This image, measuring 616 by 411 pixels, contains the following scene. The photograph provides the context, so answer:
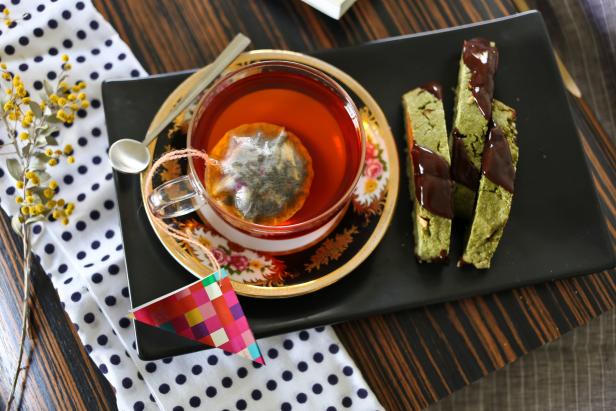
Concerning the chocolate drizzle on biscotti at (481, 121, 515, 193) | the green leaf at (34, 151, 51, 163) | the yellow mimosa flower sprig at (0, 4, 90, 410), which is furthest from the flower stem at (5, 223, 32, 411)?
the chocolate drizzle on biscotti at (481, 121, 515, 193)

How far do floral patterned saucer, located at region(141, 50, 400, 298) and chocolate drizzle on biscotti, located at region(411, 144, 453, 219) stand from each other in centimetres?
4

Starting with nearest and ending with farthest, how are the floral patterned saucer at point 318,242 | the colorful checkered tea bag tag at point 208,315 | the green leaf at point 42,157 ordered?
the colorful checkered tea bag tag at point 208,315 < the floral patterned saucer at point 318,242 < the green leaf at point 42,157

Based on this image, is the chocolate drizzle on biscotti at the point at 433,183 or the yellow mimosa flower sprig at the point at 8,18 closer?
the chocolate drizzle on biscotti at the point at 433,183

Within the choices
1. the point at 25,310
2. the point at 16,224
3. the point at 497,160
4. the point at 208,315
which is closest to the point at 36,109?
the point at 16,224

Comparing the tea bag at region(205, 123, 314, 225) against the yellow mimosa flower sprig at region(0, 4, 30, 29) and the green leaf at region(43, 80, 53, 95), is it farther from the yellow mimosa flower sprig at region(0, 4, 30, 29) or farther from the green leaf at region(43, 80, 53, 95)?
the yellow mimosa flower sprig at region(0, 4, 30, 29)

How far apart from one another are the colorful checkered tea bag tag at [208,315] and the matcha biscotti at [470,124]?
38cm

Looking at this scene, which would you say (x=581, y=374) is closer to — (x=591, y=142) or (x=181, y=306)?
(x=591, y=142)

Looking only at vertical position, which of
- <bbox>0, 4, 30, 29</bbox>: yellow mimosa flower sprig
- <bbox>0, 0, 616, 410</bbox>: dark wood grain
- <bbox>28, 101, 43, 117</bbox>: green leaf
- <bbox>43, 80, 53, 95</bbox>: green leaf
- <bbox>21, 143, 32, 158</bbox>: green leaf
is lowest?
<bbox>0, 0, 616, 410</bbox>: dark wood grain

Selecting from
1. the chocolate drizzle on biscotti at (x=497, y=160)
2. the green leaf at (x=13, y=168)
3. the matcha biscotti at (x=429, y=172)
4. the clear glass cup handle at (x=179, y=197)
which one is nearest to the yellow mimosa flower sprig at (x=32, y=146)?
the green leaf at (x=13, y=168)

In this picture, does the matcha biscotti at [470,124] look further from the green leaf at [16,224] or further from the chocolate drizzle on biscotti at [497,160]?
the green leaf at [16,224]

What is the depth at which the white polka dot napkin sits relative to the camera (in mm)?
938

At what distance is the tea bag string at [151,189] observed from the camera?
771 mm

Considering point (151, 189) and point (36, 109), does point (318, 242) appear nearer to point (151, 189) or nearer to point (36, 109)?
point (151, 189)

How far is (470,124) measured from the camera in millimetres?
910
